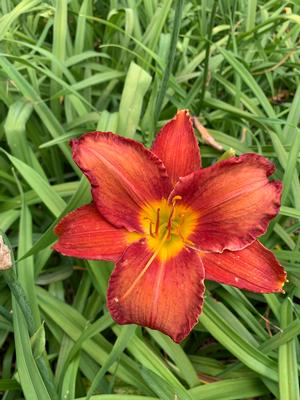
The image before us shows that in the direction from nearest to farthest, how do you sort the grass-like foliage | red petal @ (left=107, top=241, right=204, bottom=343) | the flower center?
red petal @ (left=107, top=241, right=204, bottom=343) → the flower center → the grass-like foliage

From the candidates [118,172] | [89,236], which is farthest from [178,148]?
[89,236]

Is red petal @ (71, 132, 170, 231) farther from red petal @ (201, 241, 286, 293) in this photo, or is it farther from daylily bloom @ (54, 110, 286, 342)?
red petal @ (201, 241, 286, 293)

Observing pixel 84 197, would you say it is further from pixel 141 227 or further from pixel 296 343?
pixel 296 343

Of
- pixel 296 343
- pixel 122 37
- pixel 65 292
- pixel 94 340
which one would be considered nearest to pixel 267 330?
pixel 296 343

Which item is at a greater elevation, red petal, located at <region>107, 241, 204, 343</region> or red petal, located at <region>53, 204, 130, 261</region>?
red petal, located at <region>53, 204, 130, 261</region>

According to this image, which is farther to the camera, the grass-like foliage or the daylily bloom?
the grass-like foliage

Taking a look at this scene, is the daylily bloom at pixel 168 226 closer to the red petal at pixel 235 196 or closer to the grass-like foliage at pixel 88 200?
the red petal at pixel 235 196

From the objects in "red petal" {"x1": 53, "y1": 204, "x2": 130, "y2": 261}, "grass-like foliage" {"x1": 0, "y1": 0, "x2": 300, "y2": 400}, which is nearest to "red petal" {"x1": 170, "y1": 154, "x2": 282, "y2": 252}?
"red petal" {"x1": 53, "y1": 204, "x2": 130, "y2": 261}
